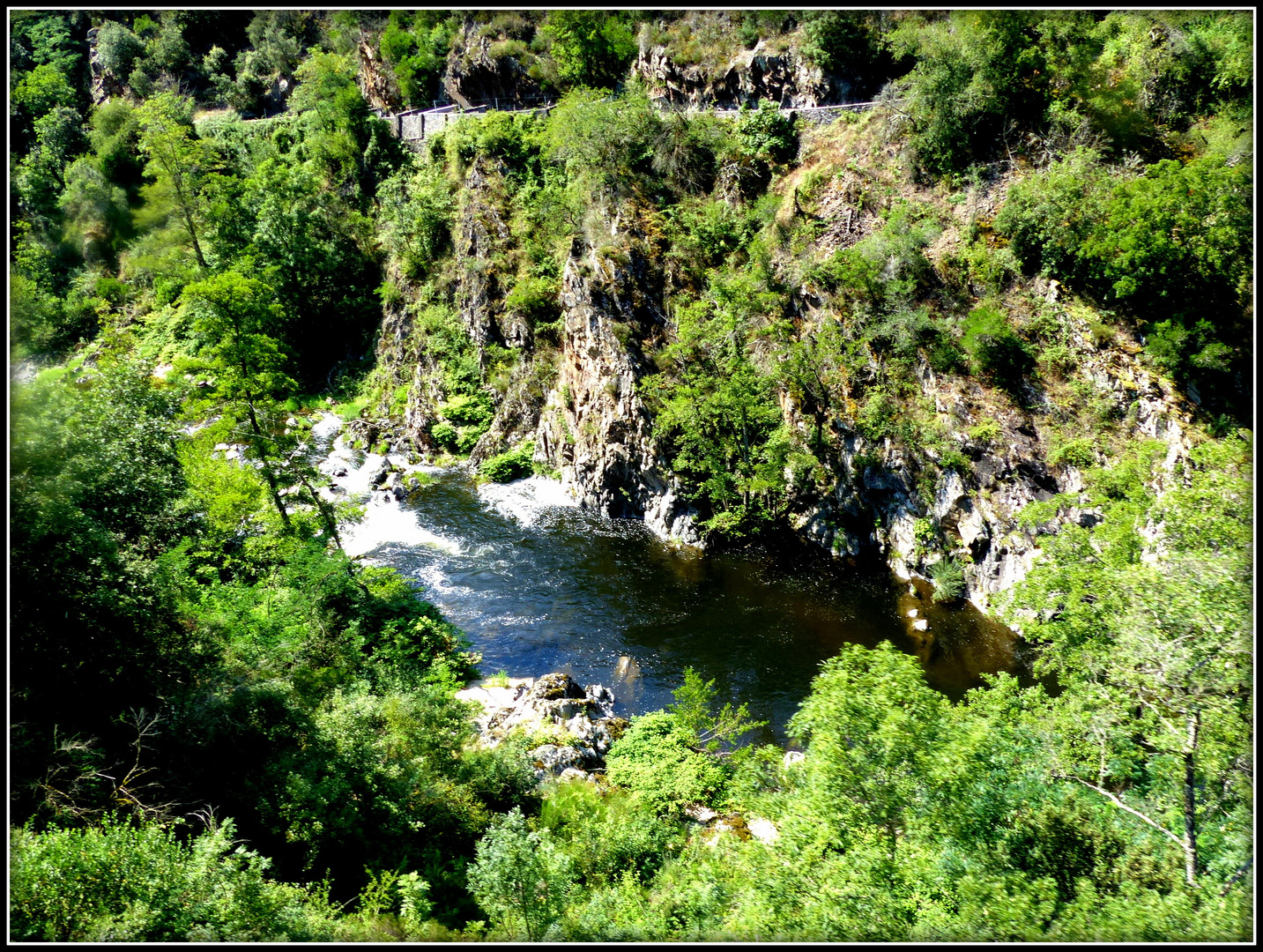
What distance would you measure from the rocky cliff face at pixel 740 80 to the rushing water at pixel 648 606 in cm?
2299

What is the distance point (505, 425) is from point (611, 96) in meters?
20.0

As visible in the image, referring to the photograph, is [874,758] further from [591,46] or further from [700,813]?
[591,46]

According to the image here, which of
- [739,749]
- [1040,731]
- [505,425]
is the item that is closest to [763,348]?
[505,425]

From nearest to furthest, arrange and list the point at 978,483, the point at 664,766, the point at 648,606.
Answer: the point at 664,766
the point at 978,483
the point at 648,606

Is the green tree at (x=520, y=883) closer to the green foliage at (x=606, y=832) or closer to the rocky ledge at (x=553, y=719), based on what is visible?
the green foliage at (x=606, y=832)

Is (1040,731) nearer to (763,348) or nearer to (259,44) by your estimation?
(763,348)

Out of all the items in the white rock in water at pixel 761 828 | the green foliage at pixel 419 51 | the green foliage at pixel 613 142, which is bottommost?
the white rock in water at pixel 761 828

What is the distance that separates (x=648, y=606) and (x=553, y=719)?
20.6 feet

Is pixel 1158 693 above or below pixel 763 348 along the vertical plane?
below

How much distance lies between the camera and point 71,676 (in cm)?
1079

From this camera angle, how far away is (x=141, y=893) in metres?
7.93

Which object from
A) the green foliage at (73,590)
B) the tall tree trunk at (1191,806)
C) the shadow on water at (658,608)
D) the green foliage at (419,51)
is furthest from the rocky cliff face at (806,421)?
the green foliage at (73,590)

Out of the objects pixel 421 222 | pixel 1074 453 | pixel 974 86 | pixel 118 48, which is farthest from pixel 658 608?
pixel 118 48

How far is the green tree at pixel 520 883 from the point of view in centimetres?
965
